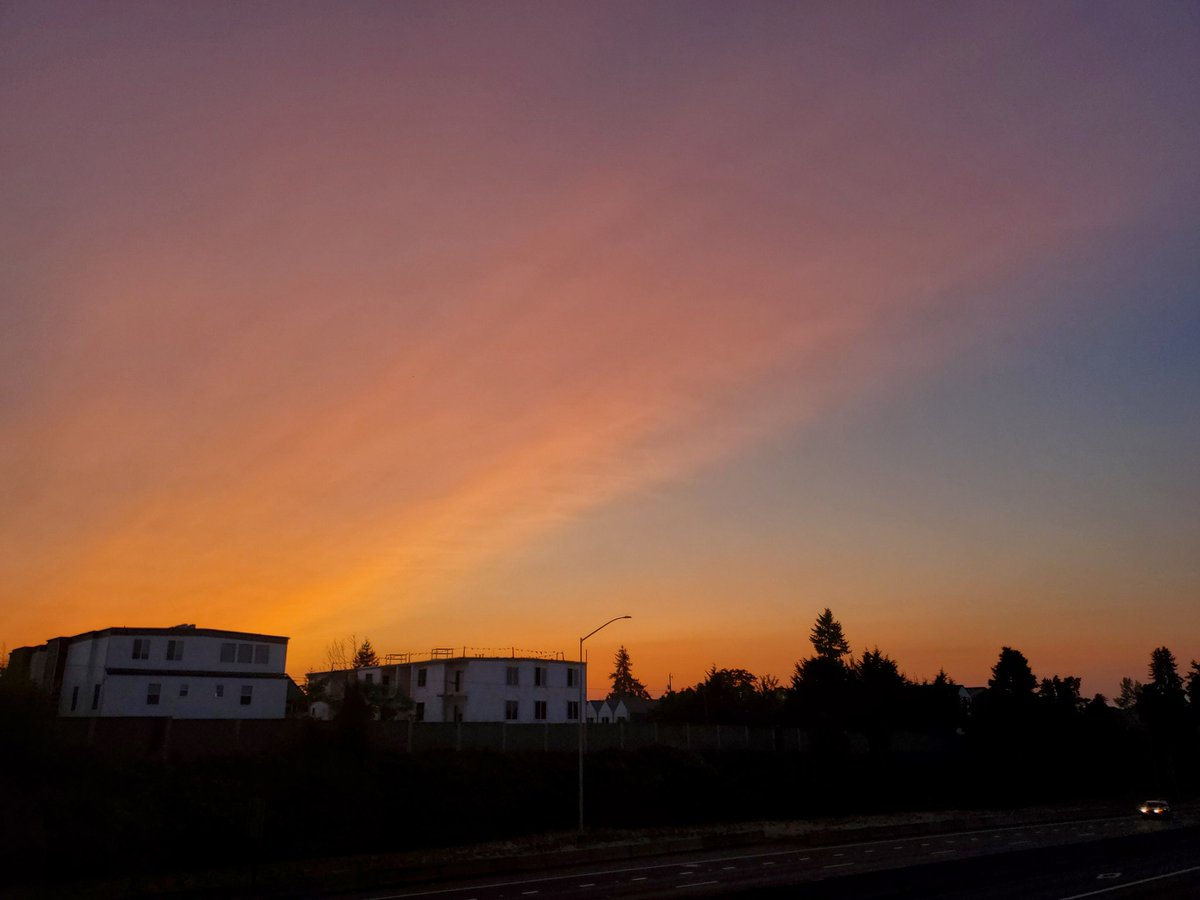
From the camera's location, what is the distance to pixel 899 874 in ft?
112

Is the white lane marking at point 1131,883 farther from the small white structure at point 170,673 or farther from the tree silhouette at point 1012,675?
the tree silhouette at point 1012,675

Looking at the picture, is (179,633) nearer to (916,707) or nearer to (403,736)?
(403,736)

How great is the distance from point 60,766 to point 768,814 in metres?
49.6

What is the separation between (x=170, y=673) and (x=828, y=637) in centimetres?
12902

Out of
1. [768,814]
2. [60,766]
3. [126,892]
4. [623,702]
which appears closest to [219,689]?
[60,766]

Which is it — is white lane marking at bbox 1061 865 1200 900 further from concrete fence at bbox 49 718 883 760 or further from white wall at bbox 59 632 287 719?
white wall at bbox 59 632 287 719

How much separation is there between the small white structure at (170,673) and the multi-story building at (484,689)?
1734cm

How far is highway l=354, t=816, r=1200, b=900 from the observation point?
30500mm

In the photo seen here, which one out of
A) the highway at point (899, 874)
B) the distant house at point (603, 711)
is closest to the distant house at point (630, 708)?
the distant house at point (603, 711)

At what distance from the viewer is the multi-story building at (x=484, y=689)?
90.5m

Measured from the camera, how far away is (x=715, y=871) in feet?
130

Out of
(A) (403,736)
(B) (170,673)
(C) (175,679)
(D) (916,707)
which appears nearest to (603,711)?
(D) (916,707)

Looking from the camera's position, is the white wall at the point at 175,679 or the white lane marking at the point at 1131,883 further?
the white wall at the point at 175,679

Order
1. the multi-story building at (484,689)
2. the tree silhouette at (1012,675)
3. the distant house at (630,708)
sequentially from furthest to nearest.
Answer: the distant house at (630,708) < the tree silhouette at (1012,675) < the multi-story building at (484,689)
